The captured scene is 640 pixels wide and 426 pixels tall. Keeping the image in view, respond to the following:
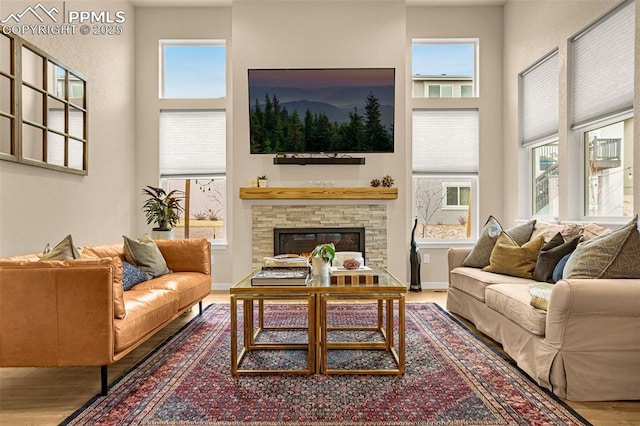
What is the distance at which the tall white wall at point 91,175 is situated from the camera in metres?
3.38

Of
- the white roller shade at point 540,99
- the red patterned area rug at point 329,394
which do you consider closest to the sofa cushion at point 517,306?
the red patterned area rug at point 329,394

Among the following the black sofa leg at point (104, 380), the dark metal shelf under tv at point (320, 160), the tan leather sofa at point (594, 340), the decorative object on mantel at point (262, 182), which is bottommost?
the black sofa leg at point (104, 380)

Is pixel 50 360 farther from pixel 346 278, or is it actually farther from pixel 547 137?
pixel 547 137

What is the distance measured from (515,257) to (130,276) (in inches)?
121

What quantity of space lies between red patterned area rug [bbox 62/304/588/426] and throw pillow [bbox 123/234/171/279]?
88 cm

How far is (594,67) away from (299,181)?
3.12 m

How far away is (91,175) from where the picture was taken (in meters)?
4.62

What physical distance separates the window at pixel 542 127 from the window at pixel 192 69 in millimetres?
3701

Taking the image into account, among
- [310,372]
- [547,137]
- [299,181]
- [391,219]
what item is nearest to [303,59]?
[299,181]

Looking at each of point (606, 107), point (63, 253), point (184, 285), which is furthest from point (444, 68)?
point (63, 253)

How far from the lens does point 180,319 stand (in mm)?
4227

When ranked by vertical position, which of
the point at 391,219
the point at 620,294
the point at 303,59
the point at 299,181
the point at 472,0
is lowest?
the point at 620,294

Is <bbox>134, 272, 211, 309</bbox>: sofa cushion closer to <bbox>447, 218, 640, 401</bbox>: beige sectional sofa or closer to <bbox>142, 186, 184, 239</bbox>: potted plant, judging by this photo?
<bbox>142, 186, 184, 239</bbox>: potted plant

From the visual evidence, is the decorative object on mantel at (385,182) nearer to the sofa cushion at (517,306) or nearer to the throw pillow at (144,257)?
the sofa cushion at (517,306)
